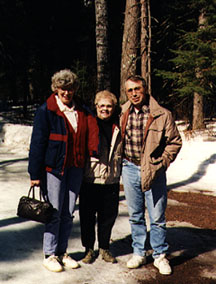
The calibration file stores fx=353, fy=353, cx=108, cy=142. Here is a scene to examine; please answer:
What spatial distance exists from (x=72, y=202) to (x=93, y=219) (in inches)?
15.5

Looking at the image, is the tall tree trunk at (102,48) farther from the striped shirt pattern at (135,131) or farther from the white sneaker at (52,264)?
the white sneaker at (52,264)

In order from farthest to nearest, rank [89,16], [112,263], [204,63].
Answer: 1. [89,16]
2. [204,63]
3. [112,263]

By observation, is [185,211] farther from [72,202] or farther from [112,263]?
[72,202]

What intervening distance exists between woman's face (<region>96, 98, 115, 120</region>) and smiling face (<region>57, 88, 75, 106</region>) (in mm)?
335

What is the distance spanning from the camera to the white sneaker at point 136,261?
417 centimetres

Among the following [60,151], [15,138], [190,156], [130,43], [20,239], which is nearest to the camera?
[60,151]

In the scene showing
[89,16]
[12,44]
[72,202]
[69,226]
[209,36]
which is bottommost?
[69,226]

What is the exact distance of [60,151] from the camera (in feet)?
12.3

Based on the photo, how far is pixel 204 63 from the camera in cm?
1057

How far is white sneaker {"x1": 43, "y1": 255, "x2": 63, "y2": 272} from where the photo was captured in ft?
12.9

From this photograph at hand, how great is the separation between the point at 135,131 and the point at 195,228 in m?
2.54

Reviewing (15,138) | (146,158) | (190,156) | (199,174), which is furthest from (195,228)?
(15,138)

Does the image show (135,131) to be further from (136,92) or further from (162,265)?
(162,265)

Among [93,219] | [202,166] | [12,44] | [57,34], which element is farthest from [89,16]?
[93,219]
